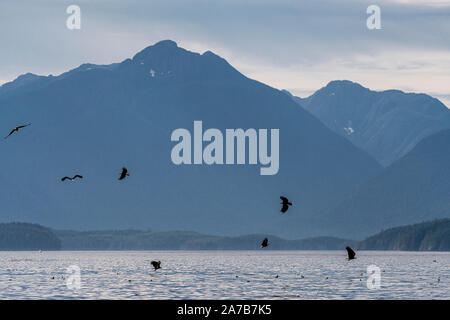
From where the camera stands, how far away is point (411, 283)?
12325cm
